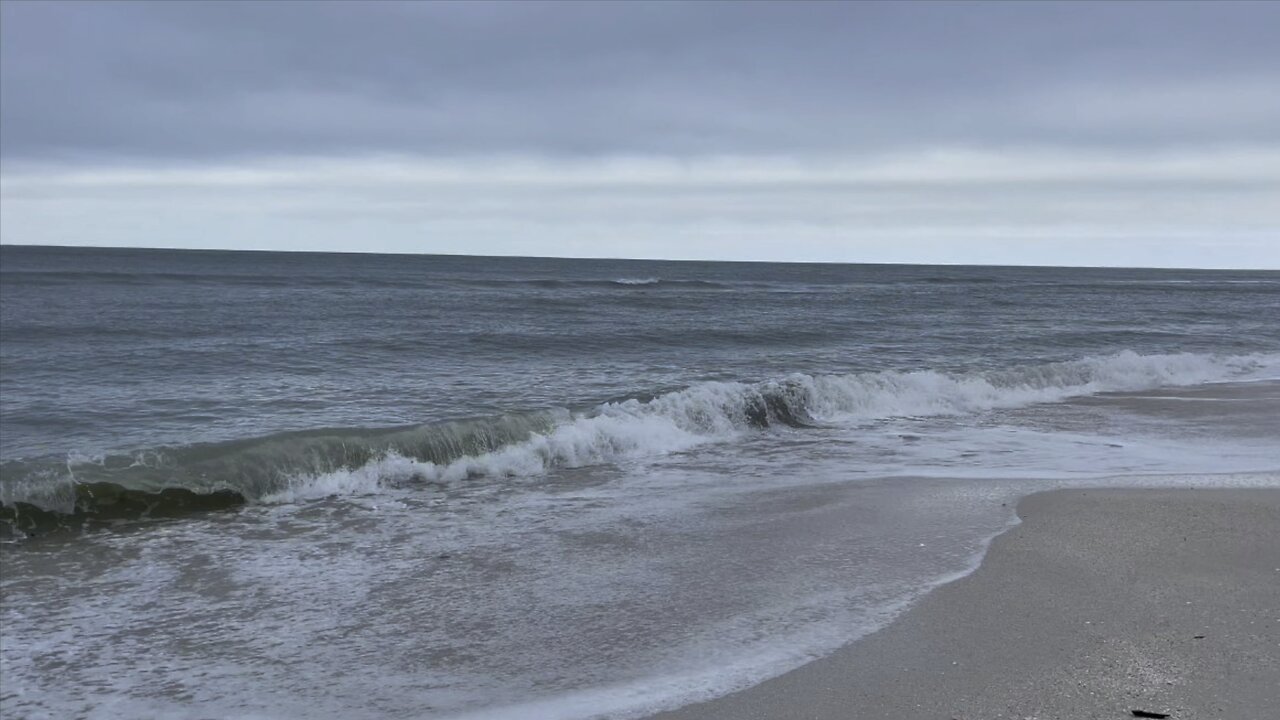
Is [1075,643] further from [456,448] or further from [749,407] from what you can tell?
[749,407]

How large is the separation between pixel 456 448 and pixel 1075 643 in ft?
22.6

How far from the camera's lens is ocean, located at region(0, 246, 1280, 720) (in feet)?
15.1

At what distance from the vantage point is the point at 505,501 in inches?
330

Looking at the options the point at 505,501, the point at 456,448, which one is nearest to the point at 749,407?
the point at 456,448

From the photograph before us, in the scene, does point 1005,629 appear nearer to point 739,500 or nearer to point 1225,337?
point 739,500

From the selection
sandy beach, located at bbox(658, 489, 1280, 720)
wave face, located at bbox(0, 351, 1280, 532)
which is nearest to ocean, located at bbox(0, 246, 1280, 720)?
wave face, located at bbox(0, 351, 1280, 532)

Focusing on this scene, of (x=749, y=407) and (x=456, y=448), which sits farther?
(x=749, y=407)

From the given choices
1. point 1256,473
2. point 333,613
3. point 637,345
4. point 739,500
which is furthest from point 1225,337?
point 333,613

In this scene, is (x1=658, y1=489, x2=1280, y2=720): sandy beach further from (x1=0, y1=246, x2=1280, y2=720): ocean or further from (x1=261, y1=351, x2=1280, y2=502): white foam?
(x1=261, y1=351, x2=1280, y2=502): white foam

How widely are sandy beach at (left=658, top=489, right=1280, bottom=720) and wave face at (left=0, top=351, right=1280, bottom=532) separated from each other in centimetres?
519

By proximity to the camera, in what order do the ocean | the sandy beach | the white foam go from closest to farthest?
1. the sandy beach
2. the ocean
3. the white foam

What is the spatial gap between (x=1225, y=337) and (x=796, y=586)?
2710cm

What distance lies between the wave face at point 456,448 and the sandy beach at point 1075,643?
17.0ft

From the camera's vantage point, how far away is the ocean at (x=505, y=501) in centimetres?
459
